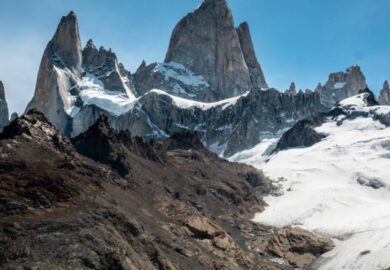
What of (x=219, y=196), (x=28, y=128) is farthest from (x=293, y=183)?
(x=28, y=128)

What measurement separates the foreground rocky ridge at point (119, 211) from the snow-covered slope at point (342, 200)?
5323 mm

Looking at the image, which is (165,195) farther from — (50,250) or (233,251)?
(50,250)

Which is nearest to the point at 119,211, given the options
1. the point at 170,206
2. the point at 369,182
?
the point at 170,206

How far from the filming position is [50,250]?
63.6 metres

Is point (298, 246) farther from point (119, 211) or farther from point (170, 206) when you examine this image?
point (119, 211)

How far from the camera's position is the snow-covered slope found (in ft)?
342

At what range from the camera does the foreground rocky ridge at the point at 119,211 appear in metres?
66.7

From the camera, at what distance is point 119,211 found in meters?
80.2

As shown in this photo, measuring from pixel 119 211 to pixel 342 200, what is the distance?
72.1 meters

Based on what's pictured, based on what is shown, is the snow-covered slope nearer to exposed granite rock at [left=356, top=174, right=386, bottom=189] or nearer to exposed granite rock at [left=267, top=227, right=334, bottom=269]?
exposed granite rock at [left=356, top=174, right=386, bottom=189]

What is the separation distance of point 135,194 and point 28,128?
21.0 m

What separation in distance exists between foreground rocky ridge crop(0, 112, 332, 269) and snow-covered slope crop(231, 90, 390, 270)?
532 cm

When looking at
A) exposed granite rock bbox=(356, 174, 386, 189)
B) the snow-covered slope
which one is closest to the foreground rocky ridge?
the snow-covered slope

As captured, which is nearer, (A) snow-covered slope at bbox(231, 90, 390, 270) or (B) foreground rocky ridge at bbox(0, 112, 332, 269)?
(B) foreground rocky ridge at bbox(0, 112, 332, 269)
